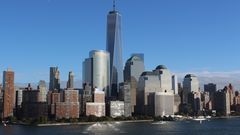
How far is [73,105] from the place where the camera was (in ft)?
599

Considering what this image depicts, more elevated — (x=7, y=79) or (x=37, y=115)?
(x=7, y=79)

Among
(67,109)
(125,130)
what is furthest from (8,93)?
(125,130)

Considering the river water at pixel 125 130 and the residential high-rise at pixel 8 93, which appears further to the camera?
the residential high-rise at pixel 8 93

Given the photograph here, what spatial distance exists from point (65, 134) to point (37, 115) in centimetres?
8239

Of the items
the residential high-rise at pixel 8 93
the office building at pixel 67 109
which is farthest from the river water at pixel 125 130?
the residential high-rise at pixel 8 93

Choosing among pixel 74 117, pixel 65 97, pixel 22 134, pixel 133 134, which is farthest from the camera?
pixel 65 97

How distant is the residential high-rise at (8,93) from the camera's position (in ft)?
620

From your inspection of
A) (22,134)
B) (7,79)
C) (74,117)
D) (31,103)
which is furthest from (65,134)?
(7,79)

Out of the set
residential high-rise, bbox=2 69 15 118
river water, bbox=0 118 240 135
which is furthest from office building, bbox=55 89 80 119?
river water, bbox=0 118 240 135

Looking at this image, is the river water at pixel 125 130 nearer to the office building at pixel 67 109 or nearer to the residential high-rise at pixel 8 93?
the office building at pixel 67 109

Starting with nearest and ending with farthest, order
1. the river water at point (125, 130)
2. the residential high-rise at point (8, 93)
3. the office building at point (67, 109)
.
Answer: the river water at point (125, 130), the office building at point (67, 109), the residential high-rise at point (8, 93)

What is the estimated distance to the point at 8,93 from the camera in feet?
639

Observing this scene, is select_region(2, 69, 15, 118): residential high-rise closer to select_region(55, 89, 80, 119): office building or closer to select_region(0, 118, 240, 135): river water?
select_region(55, 89, 80, 119): office building

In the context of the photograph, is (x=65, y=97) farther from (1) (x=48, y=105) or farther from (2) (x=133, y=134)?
(2) (x=133, y=134)
